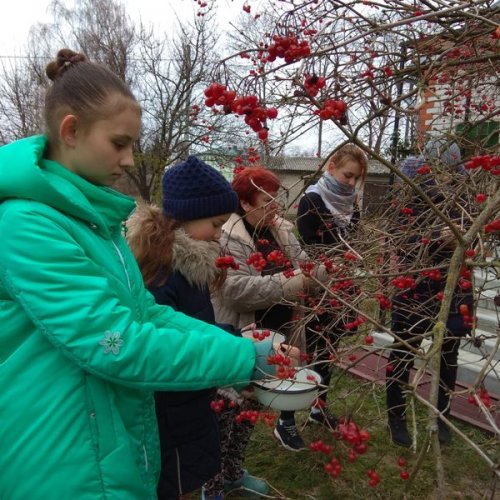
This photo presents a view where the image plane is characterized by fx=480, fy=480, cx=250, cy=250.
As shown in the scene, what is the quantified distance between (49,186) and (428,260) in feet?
5.14

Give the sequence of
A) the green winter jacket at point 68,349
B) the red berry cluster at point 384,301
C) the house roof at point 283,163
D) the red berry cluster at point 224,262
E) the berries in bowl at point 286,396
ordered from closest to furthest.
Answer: the green winter jacket at point 68,349, the berries in bowl at point 286,396, the red berry cluster at point 224,262, the red berry cluster at point 384,301, the house roof at point 283,163

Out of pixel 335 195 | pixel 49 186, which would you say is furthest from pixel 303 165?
pixel 49 186

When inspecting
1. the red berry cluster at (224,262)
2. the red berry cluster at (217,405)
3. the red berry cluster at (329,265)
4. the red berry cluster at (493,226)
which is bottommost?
the red berry cluster at (217,405)

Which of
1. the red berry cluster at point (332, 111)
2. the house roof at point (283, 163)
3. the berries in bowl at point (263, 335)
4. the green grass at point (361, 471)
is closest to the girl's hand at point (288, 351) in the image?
the berries in bowl at point (263, 335)

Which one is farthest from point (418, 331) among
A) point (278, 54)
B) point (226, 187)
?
point (278, 54)

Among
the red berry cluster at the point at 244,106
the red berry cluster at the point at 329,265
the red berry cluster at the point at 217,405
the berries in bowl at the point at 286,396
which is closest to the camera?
the red berry cluster at the point at 244,106

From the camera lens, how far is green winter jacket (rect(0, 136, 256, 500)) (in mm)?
954

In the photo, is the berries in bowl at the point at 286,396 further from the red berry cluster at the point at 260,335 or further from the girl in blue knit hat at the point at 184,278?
the girl in blue knit hat at the point at 184,278

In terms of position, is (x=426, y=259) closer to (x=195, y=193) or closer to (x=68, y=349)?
(x=195, y=193)

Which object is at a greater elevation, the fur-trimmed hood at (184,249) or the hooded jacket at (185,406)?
the fur-trimmed hood at (184,249)

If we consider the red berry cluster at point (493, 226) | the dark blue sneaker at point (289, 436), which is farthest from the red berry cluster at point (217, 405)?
the dark blue sneaker at point (289, 436)

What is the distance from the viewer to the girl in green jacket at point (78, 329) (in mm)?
957

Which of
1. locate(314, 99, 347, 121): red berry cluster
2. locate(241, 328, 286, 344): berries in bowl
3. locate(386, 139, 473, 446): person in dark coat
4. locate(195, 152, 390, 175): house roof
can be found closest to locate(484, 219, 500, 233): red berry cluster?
locate(386, 139, 473, 446): person in dark coat

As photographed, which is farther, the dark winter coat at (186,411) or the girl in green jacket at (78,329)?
the dark winter coat at (186,411)
